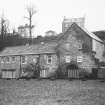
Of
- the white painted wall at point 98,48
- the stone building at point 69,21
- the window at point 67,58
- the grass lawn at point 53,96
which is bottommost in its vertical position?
the grass lawn at point 53,96

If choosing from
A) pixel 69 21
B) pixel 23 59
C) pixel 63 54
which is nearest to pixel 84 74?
pixel 63 54

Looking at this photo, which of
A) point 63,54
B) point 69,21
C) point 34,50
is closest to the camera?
point 63,54

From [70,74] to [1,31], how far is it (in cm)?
4192

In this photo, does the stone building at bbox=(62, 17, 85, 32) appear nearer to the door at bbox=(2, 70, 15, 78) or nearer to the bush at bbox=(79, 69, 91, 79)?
the door at bbox=(2, 70, 15, 78)

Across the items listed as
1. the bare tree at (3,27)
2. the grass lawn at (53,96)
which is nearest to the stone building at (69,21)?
the bare tree at (3,27)

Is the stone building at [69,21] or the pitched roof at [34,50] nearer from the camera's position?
the pitched roof at [34,50]

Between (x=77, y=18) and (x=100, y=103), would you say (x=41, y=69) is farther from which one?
(x=77, y=18)

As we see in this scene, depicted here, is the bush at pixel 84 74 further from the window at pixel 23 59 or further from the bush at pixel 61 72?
the window at pixel 23 59

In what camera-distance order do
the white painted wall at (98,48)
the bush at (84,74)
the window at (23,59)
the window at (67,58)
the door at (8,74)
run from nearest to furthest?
the bush at (84,74) → the window at (67,58) → the white painted wall at (98,48) → the window at (23,59) → the door at (8,74)

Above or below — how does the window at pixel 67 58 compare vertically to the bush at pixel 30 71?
above

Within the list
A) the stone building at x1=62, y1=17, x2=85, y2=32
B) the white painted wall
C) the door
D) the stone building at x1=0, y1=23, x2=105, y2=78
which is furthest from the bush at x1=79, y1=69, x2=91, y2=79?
the stone building at x1=62, y1=17, x2=85, y2=32

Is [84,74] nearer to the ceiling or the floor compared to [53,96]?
nearer to the ceiling

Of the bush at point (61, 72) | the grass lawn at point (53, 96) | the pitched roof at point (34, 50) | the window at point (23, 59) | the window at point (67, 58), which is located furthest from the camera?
the window at point (23, 59)

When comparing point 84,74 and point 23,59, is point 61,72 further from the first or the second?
point 23,59
